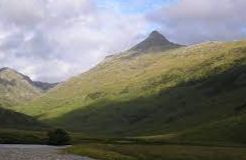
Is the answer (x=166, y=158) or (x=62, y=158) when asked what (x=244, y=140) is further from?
(x=62, y=158)

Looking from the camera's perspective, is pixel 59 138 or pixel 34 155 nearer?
pixel 34 155

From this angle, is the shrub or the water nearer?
the water

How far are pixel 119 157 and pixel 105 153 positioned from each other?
800 centimetres

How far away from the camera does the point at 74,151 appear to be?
122125 millimetres

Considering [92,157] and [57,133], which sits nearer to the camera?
[92,157]

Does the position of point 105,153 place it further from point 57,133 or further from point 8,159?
point 57,133

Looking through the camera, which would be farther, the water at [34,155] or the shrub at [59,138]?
the shrub at [59,138]

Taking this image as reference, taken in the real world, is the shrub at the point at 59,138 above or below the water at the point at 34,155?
above

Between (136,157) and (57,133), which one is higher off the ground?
(57,133)

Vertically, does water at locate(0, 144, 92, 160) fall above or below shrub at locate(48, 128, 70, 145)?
below

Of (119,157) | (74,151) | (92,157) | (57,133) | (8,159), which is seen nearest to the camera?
(8,159)

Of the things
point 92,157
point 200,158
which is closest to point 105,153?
point 92,157

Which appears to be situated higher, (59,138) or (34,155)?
(59,138)

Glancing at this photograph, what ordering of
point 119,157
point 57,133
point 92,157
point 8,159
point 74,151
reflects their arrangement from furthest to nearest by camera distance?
1. point 57,133
2. point 74,151
3. point 92,157
4. point 119,157
5. point 8,159
